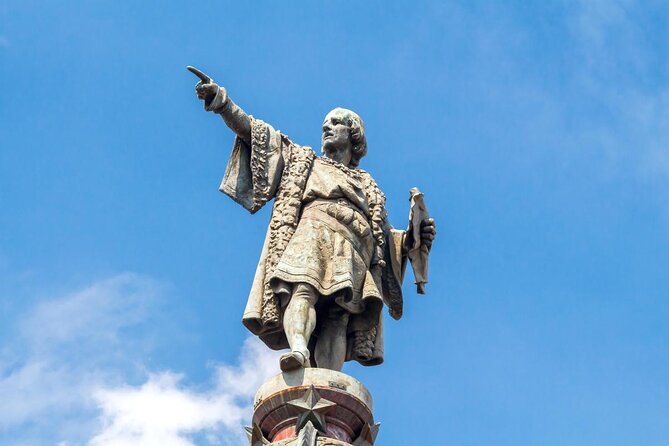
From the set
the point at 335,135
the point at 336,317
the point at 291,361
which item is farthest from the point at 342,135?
the point at 291,361

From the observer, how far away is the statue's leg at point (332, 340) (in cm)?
1409

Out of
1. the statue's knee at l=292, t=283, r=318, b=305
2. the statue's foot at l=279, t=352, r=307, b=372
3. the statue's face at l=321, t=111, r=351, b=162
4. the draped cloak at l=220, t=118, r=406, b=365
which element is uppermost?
the statue's face at l=321, t=111, r=351, b=162

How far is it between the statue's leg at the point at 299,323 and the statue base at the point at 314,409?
130mm

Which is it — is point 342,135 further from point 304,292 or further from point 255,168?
point 304,292

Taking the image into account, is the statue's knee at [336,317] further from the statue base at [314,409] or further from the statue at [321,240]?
the statue base at [314,409]

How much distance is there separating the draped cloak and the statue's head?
248 millimetres

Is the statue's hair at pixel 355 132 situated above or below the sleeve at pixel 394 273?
above

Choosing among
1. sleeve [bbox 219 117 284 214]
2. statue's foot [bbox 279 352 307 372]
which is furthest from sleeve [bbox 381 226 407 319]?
statue's foot [bbox 279 352 307 372]

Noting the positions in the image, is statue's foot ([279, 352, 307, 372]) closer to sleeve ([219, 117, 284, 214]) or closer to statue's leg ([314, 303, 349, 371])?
statue's leg ([314, 303, 349, 371])

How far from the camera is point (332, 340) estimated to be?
46.5 feet

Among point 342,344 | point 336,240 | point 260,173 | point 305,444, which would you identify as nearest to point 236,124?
point 260,173

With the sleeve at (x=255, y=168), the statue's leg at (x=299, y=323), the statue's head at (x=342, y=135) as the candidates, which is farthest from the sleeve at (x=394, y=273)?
the statue's leg at (x=299, y=323)

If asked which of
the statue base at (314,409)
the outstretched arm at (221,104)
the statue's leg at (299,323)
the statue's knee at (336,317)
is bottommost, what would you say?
the statue base at (314,409)

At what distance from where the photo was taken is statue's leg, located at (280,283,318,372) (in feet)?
42.9
